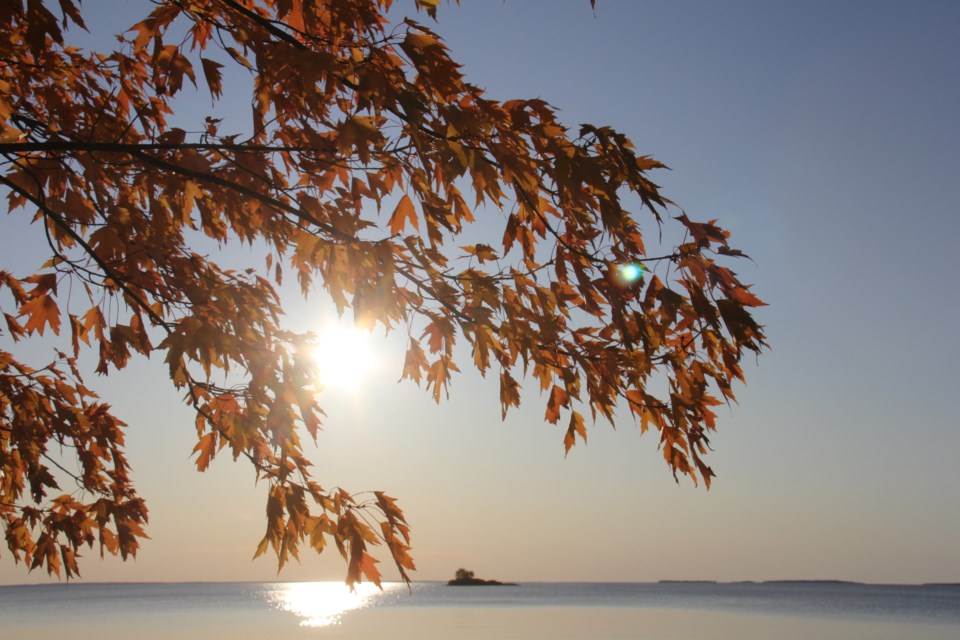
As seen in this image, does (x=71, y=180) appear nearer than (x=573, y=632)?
Yes

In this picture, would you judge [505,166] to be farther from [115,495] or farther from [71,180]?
[115,495]

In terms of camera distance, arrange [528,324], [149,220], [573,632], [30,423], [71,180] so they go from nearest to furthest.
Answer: [528,324] < [71,180] < [149,220] < [30,423] < [573,632]

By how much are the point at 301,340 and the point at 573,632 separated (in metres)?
40.7

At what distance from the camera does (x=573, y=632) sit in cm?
4109

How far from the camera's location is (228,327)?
12.2 ft

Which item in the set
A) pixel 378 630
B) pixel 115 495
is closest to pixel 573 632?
pixel 378 630

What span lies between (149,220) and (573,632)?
1612 inches

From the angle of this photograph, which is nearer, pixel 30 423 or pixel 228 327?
pixel 228 327

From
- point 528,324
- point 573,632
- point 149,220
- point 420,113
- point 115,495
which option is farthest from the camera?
point 573,632

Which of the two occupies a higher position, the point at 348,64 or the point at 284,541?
the point at 348,64

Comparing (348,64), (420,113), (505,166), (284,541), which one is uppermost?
(348,64)

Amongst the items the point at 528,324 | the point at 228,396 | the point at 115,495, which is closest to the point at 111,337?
the point at 228,396

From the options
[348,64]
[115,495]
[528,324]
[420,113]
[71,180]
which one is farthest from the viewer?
[115,495]

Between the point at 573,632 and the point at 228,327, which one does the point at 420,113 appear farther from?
the point at 573,632
